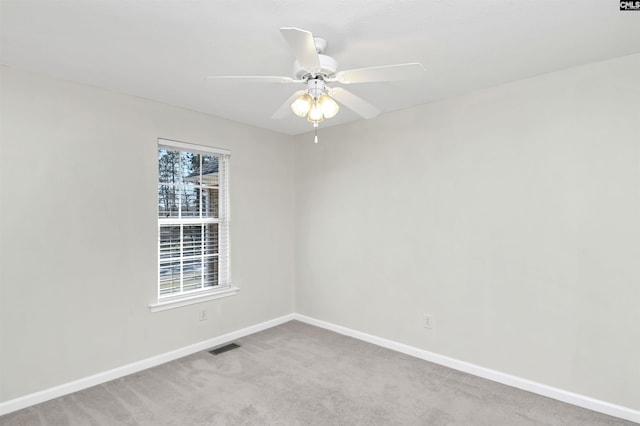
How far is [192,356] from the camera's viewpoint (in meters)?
3.41

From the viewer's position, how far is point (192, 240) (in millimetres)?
3639

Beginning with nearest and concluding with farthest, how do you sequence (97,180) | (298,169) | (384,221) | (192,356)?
(97,180) → (192,356) → (384,221) → (298,169)

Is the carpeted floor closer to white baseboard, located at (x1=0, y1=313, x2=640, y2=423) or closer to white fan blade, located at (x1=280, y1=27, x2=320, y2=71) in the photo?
white baseboard, located at (x1=0, y1=313, x2=640, y2=423)

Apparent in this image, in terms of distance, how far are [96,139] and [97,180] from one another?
353 mm

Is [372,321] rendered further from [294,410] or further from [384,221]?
[294,410]

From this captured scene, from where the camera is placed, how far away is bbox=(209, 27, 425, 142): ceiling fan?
5.58 ft

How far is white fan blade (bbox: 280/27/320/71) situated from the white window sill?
8.62 ft

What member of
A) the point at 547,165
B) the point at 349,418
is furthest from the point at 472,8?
the point at 349,418

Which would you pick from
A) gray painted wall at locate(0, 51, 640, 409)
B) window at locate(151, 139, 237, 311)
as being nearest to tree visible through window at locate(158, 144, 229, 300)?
window at locate(151, 139, 237, 311)

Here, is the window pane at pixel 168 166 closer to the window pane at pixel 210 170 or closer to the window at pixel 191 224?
the window at pixel 191 224

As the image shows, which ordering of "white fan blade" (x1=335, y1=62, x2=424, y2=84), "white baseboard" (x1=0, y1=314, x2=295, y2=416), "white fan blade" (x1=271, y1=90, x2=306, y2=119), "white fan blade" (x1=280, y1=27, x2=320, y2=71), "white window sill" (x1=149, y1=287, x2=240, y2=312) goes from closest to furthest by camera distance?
"white fan blade" (x1=280, y1=27, x2=320, y2=71) < "white fan blade" (x1=335, y1=62, x2=424, y2=84) < "white fan blade" (x1=271, y1=90, x2=306, y2=119) < "white baseboard" (x1=0, y1=314, x2=295, y2=416) < "white window sill" (x1=149, y1=287, x2=240, y2=312)

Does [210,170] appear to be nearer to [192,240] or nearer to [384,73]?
[192,240]

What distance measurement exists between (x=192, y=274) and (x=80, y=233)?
1139mm

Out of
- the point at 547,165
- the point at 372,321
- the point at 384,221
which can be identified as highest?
the point at 547,165
